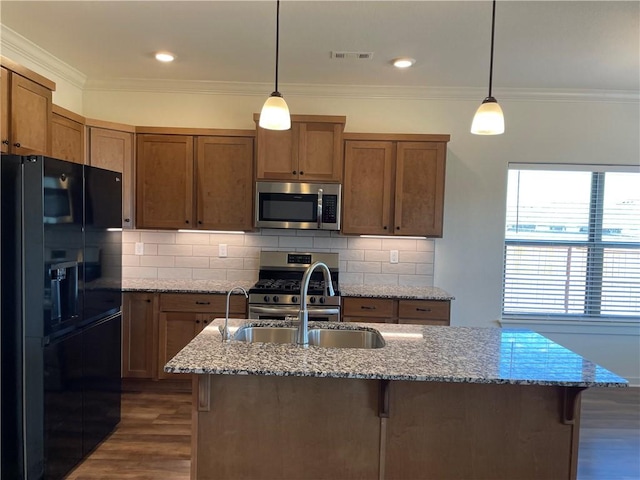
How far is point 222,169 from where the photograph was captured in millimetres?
3748

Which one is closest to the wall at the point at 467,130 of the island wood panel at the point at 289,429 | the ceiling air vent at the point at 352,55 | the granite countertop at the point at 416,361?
the ceiling air vent at the point at 352,55

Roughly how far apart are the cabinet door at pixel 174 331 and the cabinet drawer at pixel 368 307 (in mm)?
1271

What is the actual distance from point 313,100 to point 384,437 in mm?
3082

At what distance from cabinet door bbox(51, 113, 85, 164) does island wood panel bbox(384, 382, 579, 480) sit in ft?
9.80

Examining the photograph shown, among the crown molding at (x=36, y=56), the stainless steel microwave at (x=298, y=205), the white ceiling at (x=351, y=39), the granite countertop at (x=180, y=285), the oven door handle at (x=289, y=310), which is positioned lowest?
the oven door handle at (x=289, y=310)

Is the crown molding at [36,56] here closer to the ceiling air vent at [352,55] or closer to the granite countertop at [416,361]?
the ceiling air vent at [352,55]

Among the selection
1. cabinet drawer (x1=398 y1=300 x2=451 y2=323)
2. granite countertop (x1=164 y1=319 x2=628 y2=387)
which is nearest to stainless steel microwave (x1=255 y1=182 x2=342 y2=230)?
cabinet drawer (x1=398 y1=300 x2=451 y2=323)

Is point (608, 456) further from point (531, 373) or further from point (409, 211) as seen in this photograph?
point (409, 211)

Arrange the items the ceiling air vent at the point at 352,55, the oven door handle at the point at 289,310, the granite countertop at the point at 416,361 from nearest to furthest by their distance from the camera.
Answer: the granite countertop at the point at 416,361, the ceiling air vent at the point at 352,55, the oven door handle at the point at 289,310

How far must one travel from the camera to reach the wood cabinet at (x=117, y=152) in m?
3.56

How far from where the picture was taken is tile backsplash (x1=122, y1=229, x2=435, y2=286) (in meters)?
4.00

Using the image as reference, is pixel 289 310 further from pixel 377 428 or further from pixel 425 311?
pixel 377 428

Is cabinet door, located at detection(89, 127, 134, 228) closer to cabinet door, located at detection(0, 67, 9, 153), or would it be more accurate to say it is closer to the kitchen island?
cabinet door, located at detection(0, 67, 9, 153)

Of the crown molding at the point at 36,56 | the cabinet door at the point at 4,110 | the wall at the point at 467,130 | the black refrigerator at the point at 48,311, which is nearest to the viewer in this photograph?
the black refrigerator at the point at 48,311
